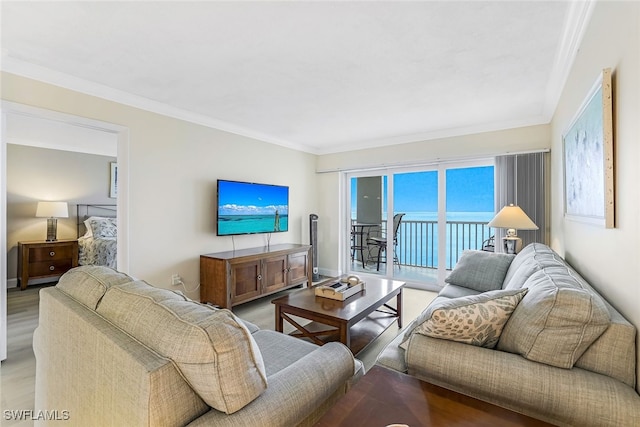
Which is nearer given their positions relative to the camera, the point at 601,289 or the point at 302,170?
the point at 601,289

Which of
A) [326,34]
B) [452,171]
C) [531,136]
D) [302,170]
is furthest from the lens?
[302,170]

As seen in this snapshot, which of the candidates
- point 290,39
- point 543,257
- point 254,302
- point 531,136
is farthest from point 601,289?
point 254,302

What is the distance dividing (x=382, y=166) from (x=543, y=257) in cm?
298

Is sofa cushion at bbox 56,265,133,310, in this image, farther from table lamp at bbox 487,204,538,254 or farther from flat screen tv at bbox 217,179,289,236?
table lamp at bbox 487,204,538,254

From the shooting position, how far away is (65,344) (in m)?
1.19

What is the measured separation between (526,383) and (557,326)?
247 millimetres

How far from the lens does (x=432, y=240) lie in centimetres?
494

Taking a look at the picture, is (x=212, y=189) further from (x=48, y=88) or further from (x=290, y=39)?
(x=290, y=39)

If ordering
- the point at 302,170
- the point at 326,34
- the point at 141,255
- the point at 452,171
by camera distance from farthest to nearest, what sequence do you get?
the point at 302,170
the point at 452,171
the point at 141,255
the point at 326,34

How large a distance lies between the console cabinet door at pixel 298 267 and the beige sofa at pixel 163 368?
2830 mm

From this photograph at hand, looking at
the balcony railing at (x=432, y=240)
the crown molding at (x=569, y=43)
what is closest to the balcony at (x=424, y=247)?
the balcony railing at (x=432, y=240)

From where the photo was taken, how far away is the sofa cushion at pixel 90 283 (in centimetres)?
122

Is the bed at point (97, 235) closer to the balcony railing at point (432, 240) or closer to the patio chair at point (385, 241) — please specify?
the patio chair at point (385, 241)

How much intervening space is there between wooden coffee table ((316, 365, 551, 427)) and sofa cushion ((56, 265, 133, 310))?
1.03 meters
